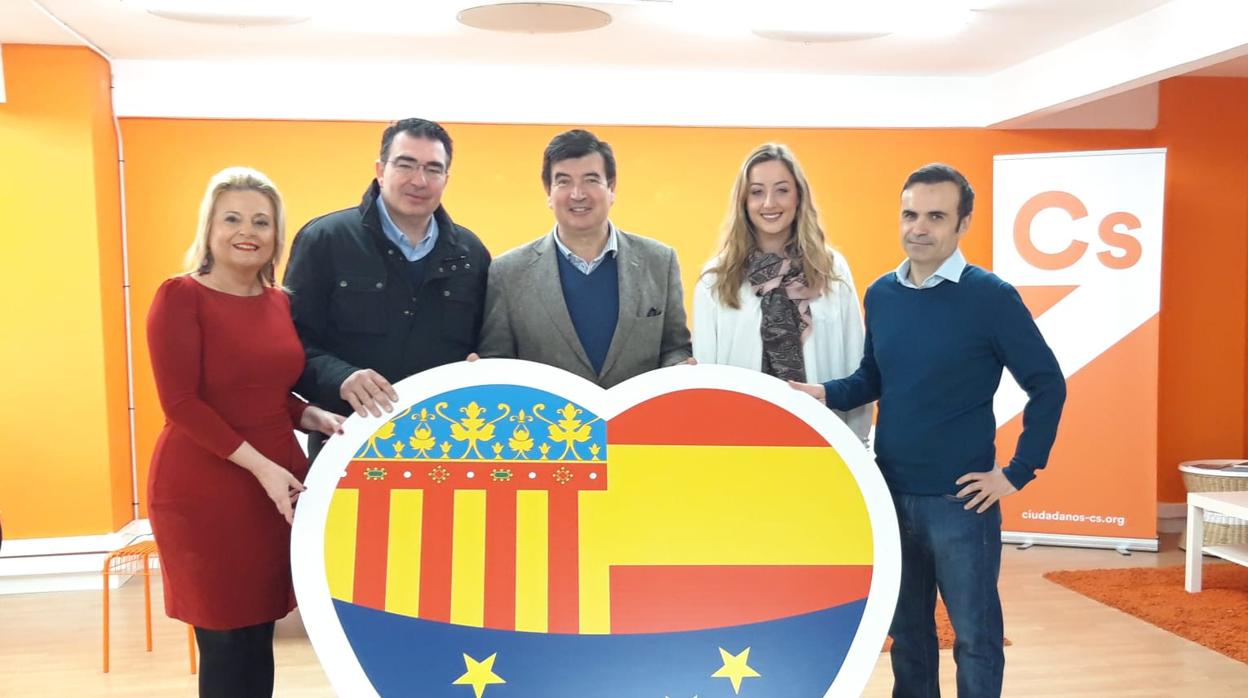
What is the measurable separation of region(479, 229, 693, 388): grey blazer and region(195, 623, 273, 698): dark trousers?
2.75 ft

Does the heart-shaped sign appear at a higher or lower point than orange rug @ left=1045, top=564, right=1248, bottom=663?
higher

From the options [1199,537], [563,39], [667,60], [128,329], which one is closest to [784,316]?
[563,39]

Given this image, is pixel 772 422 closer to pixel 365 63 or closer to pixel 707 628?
pixel 707 628

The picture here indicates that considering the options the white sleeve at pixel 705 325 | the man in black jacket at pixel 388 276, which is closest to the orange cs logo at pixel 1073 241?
the white sleeve at pixel 705 325

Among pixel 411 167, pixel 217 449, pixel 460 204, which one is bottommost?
pixel 217 449

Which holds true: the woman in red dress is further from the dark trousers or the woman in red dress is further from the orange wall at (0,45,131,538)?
the orange wall at (0,45,131,538)

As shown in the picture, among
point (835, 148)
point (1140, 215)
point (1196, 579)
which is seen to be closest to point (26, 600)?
point (835, 148)

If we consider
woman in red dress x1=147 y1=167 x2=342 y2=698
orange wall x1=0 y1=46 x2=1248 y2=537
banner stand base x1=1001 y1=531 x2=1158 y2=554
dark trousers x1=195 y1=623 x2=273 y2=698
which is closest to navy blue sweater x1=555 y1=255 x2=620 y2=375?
woman in red dress x1=147 y1=167 x2=342 y2=698

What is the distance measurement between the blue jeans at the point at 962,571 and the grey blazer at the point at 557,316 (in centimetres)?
70

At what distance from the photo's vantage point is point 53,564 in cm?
455

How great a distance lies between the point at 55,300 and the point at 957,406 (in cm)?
437

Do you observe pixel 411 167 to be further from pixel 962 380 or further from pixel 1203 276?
pixel 1203 276

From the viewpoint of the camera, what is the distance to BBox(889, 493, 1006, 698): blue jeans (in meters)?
2.06

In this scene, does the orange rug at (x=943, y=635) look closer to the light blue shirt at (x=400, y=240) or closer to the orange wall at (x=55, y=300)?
the light blue shirt at (x=400, y=240)
